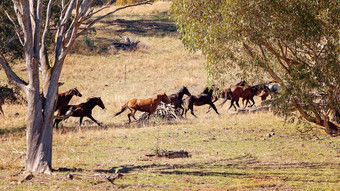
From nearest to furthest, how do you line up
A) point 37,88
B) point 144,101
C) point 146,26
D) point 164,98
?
point 37,88 → point 144,101 → point 164,98 → point 146,26

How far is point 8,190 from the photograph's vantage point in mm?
9641

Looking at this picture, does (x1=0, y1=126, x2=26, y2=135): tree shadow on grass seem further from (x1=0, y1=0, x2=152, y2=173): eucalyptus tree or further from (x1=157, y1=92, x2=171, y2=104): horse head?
(x1=0, y1=0, x2=152, y2=173): eucalyptus tree

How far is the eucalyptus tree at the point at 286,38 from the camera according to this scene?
39.4 feet

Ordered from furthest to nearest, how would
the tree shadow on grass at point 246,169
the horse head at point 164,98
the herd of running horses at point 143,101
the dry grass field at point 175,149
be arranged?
the horse head at point 164,98
the herd of running horses at point 143,101
the tree shadow on grass at point 246,169
the dry grass field at point 175,149

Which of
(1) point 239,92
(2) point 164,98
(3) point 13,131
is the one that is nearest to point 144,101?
(2) point 164,98

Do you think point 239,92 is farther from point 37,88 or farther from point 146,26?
point 146,26

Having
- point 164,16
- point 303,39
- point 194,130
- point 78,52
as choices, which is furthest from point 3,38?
point 164,16

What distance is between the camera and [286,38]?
12.6m

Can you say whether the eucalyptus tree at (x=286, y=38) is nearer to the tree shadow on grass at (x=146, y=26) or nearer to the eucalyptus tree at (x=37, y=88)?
the eucalyptus tree at (x=37, y=88)

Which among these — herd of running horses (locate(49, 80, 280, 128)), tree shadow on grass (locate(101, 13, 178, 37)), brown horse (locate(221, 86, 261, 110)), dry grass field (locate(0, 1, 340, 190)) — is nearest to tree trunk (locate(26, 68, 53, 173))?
dry grass field (locate(0, 1, 340, 190))

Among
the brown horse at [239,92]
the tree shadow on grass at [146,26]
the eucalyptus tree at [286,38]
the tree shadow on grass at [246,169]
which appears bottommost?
Answer: the tree shadow on grass at [246,169]

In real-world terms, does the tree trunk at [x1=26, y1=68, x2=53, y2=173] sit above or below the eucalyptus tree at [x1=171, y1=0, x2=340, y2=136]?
below

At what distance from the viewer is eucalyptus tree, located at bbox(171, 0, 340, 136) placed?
1201cm

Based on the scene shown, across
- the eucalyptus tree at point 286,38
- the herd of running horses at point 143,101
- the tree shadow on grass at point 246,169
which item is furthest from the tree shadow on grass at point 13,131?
the eucalyptus tree at point 286,38
